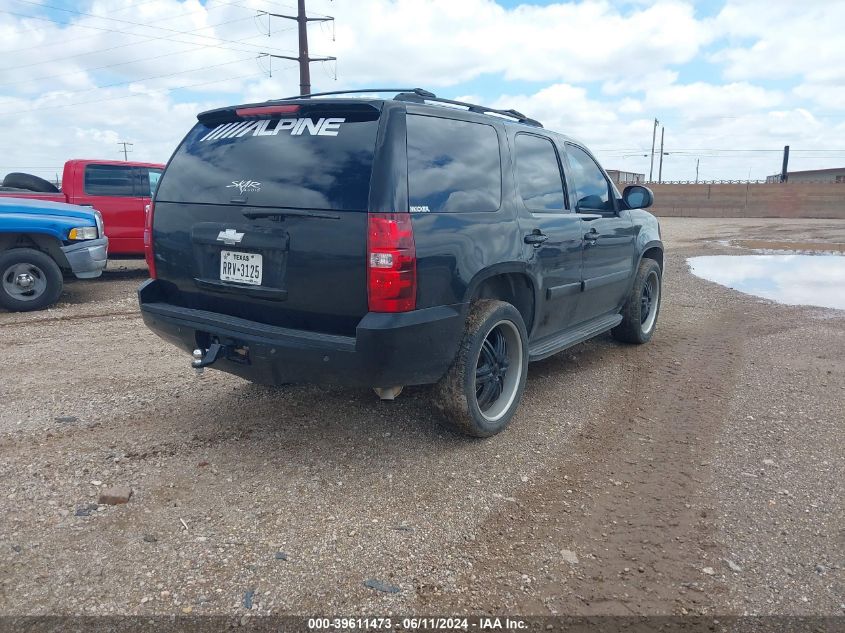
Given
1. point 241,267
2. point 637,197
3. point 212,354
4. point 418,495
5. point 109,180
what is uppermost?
point 109,180

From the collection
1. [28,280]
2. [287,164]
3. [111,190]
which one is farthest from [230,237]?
[111,190]

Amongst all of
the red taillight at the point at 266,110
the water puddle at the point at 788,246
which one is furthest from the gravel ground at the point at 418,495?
the water puddle at the point at 788,246

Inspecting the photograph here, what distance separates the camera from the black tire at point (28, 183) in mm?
10141

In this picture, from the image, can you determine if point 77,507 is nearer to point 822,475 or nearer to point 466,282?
point 466,282

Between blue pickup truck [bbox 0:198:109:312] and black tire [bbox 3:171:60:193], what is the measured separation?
2.45m

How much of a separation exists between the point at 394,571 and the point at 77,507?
1.59 metres

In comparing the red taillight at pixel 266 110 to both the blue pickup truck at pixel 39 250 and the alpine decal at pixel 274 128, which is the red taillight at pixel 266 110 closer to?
the alpine decal at pixel 274 128

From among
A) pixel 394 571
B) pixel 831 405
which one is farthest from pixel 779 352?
pixel 394 571

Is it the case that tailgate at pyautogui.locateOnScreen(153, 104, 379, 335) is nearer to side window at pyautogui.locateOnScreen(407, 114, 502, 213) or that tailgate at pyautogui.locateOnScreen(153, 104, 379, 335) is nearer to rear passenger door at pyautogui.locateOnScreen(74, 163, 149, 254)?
side window at pyautogui.locateOnScreen(407, 114, 502, 213)

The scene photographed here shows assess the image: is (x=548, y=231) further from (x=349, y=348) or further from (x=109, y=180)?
(x=109, y=180)

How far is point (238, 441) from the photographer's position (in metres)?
3.87

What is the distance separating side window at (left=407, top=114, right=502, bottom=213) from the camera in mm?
3309

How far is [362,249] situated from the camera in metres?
3.07

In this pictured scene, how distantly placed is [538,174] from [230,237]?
2.15m
